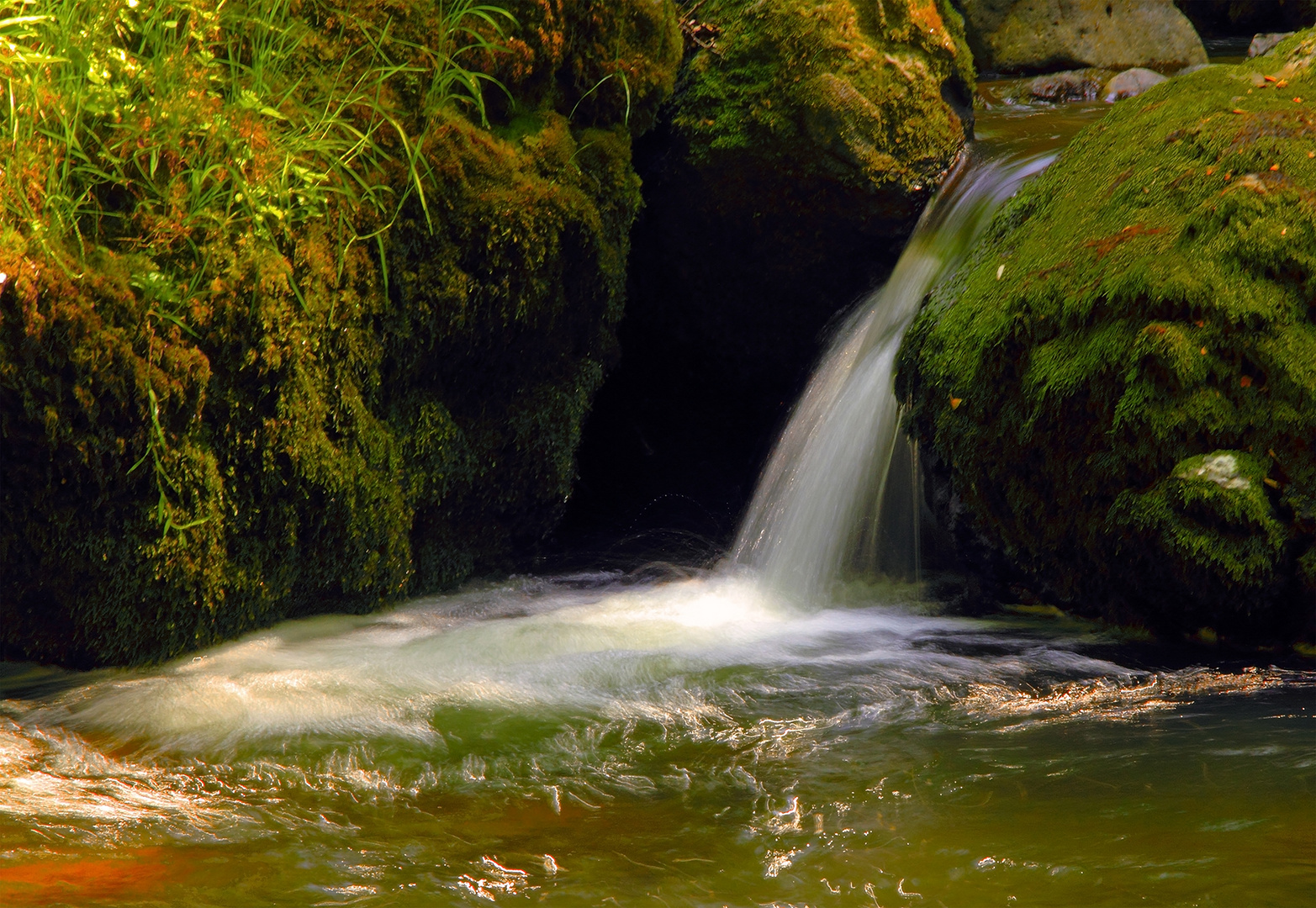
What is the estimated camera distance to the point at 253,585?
3.63 m

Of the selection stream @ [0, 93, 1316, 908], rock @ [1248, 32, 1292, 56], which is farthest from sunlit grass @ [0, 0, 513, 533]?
rock @ [1248, 32, 1292, 56]

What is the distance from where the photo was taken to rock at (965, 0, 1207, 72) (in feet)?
29.3

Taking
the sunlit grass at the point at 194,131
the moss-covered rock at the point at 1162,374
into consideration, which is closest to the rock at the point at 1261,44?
Answer: the moss-covered rock at the point at 1162,374

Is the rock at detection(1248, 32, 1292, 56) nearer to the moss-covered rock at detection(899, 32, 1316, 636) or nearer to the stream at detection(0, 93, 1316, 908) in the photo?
the moss-covered rock at detection(899, 32, 1316, 636)

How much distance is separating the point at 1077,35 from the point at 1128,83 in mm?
1165

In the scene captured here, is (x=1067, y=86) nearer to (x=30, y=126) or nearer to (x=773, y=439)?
(x=773, y=439)

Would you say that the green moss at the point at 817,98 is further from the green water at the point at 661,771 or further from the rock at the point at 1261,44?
the rock at the point at 1261,44

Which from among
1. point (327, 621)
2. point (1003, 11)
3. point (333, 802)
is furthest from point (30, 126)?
point (1003, 11)

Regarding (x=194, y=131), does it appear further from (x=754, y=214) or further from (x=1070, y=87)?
(x=1070, y=87)

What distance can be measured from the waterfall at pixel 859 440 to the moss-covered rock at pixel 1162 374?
49 cm

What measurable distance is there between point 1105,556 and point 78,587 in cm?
350

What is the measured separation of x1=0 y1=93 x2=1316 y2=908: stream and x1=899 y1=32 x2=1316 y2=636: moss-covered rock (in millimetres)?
319

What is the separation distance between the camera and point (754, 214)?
5.15 m

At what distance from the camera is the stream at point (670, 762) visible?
6.99 ft
